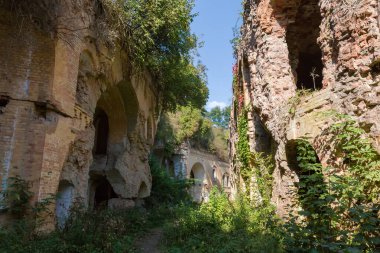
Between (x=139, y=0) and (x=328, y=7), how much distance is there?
7.00m

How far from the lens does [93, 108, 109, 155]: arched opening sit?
50.1 feet

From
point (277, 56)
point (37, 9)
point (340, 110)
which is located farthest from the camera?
point (277, 56)

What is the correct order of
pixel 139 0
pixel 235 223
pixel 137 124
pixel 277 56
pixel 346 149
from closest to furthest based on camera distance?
pixel 346 149, pixel 235 223, pixel 277 56, pixel 139 0, pixel 137 124

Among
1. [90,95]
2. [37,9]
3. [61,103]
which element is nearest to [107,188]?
[90,95]

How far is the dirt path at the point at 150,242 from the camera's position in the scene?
29.0ft

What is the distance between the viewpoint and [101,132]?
15.5 m

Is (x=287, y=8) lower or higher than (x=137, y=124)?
higher

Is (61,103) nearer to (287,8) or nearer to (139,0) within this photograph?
(139,0)

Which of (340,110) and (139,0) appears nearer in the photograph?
(340,110)

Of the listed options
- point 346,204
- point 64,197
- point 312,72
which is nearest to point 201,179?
point 64,197

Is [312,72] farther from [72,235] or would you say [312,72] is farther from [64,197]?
[64,197]

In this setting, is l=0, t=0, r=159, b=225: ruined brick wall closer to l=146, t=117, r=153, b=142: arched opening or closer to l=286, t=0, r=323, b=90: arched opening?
l=146, t=117, r=153, b=142: arched opening

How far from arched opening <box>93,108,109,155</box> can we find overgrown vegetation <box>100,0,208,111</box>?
3072 mm

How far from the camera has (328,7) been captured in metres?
7.22
